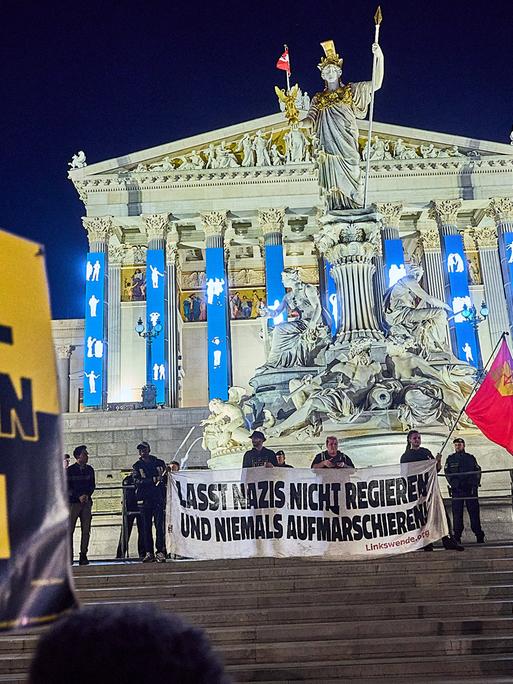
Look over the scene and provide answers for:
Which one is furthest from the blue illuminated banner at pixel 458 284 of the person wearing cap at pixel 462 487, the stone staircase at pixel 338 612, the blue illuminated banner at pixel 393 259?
the stone staircase at pixel 338 612

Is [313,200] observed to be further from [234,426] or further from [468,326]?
[234,426]

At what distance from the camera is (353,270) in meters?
17.3

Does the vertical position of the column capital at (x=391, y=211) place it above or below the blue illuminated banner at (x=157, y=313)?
above

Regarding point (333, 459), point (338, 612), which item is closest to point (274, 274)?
point (333, 459)

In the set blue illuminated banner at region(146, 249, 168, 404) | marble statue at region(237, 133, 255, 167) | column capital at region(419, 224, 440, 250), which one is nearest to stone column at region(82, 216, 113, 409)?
blue illuminated banner at region(146, 249, 168, 404)

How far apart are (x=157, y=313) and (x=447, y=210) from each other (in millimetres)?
17724

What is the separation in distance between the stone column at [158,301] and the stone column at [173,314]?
20cm

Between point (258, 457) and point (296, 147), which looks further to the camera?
point (296, 147)

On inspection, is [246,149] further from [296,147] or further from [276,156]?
[296,147]

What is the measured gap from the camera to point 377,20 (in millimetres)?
15773

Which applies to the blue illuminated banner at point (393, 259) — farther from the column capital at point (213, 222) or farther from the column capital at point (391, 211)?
the column capital at point (213, 222)

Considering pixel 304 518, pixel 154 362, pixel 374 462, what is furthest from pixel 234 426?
pixel 154 362

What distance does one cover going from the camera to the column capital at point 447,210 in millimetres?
45750

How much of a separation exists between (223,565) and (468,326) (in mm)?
35029
